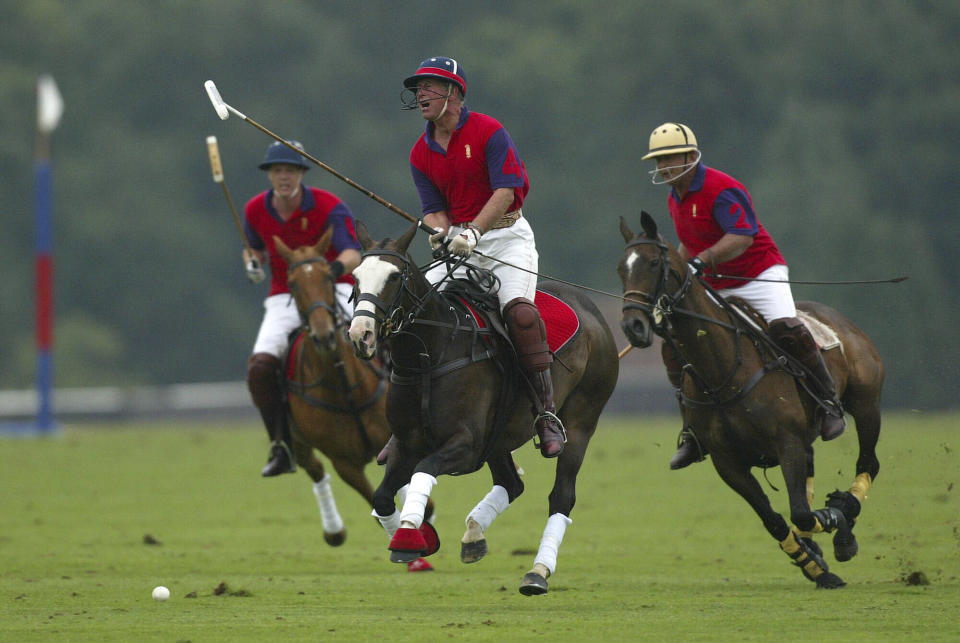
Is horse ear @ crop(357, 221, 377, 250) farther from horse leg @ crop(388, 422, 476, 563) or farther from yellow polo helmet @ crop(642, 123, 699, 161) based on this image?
yellow polo helmet @ crop(642, 123, 699, 161)

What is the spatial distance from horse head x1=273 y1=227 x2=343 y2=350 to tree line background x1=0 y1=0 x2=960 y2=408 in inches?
1066

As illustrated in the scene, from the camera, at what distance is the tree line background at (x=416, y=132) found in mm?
40062

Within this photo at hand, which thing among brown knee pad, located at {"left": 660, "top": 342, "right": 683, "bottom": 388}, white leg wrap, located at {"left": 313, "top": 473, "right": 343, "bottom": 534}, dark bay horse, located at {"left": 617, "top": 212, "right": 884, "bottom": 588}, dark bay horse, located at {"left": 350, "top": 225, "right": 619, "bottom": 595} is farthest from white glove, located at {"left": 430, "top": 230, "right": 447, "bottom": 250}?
white leg wrap, located at {"left": 313, "top": 473, "right": 343, "bottom": 534}

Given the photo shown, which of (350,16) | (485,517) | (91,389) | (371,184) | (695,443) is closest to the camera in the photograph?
(485,517)

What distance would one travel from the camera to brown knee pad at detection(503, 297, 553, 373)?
340 inches

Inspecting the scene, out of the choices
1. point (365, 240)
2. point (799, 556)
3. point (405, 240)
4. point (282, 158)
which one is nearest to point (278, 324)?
point (282, 158)

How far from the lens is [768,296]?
396 inches

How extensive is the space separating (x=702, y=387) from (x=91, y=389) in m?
35.9

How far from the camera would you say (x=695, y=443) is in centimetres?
1033

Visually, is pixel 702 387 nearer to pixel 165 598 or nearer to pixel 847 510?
pixel 847 510

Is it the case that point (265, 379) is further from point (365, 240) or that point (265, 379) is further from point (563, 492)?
point (365, 240)

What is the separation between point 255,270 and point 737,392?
4009 mm

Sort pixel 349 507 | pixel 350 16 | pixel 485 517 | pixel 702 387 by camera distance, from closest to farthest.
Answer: pixel 485 517 < pixel 702 387 < pixel 349 507 < pixel 350 16

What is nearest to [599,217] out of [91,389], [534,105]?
[534,105]
